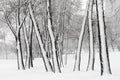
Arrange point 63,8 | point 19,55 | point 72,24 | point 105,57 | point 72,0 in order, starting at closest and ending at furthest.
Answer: point 105,57, point 19,55, point 63,8, point 72,0, point 72,24

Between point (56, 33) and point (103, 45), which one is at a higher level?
point (56, 33)

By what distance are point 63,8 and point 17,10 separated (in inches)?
181

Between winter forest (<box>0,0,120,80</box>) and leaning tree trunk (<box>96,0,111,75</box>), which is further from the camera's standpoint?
winter forest (<box>0,0,120,80</box>)

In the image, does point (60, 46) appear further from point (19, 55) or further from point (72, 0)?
point (19, 55)

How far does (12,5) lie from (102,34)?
37.3 feet

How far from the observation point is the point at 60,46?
33.7 metres

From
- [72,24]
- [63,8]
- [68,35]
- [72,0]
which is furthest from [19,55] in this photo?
[68,35]

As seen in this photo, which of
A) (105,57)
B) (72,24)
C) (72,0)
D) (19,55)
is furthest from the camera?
(72,24)

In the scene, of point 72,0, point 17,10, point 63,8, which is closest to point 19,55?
point 17,10

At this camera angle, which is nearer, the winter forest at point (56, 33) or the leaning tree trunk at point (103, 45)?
the leaning tree trunk at point (103, 45)

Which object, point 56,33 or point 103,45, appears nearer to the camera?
point 103,45

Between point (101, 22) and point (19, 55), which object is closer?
point (101, 22)

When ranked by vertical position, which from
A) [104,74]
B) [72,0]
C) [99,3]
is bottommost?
[104,74]

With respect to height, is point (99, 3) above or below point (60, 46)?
above
